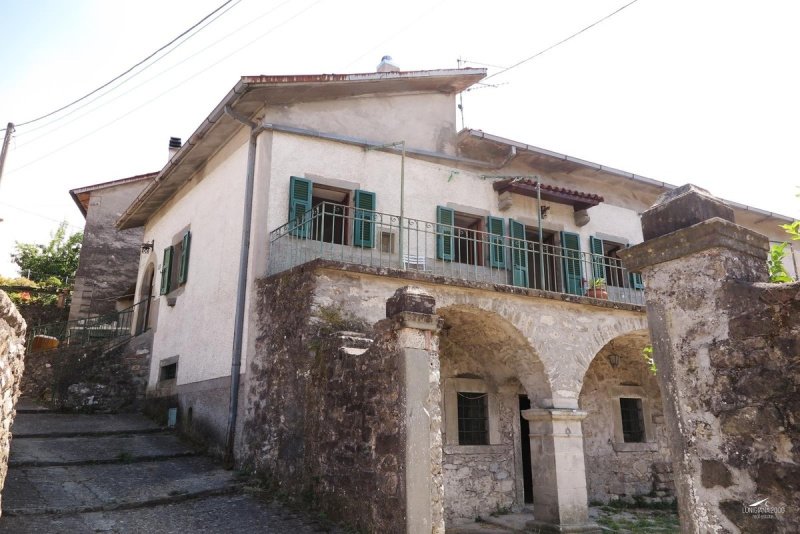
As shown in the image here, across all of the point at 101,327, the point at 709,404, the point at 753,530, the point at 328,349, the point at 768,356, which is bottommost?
the point at 753,530

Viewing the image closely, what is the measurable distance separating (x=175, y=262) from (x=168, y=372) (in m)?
2.54

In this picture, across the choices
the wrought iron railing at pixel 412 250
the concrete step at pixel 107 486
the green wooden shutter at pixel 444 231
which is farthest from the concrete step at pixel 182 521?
the green wooden shutter at pixel 444 231

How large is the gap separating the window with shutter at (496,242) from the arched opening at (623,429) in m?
2.90

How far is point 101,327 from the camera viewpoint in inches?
632

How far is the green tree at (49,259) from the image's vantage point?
2603 cm

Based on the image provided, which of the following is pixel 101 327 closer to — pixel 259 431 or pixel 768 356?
pixel 259 431

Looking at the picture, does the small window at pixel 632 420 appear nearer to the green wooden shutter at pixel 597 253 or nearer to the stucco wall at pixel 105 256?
the green wooden shutter at pixel 597 253

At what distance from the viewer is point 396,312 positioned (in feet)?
20.7

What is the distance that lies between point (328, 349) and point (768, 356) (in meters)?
5.64

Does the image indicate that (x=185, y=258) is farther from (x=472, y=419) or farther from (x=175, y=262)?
(x=472, y=419)

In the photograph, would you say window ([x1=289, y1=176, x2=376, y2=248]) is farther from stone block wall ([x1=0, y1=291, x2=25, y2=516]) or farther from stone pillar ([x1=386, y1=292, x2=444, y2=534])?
stone block wall ([x1=0, y1=291, x2=25, y2=516])

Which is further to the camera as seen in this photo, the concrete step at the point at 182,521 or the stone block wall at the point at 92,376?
the stone block wall at the point at 92,376

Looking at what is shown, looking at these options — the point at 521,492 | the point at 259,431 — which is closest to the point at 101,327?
the point at 259,431

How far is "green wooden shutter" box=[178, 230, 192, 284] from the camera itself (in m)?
12.5
